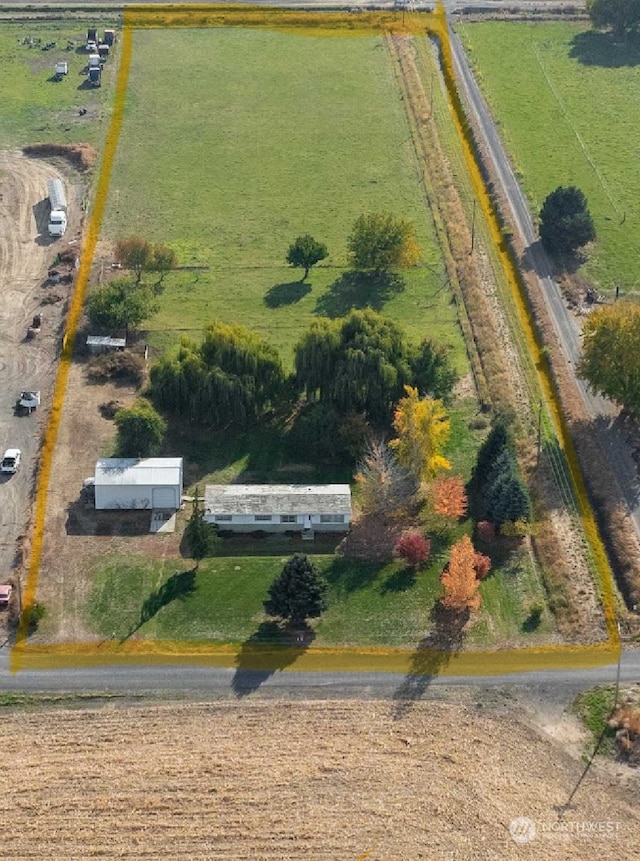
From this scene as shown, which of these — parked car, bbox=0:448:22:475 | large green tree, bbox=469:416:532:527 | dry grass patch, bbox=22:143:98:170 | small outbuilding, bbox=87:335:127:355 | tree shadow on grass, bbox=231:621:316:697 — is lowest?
parked car, bbox=0:448:22:475

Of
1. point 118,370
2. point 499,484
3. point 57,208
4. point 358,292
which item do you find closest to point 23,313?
point 118,370

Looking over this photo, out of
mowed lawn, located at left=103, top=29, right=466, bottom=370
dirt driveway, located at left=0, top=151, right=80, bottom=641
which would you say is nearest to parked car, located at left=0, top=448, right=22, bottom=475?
dirt driveway, located at left=0, top=151, right=80, bottom=641

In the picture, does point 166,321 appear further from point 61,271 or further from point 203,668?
point 203,668

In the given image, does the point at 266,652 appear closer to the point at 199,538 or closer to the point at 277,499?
the point at 199,538

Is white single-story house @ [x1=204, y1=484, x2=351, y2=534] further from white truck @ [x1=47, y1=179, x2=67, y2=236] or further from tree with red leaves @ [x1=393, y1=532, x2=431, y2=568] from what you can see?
white truck @ [x1=47, y1=179, x2=67, y2=236]

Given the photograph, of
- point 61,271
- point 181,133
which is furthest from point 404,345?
point 181,133

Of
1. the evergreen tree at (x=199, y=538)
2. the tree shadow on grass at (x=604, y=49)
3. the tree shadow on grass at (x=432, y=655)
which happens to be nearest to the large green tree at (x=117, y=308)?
the evergreen tree at (x=199, y=538)
